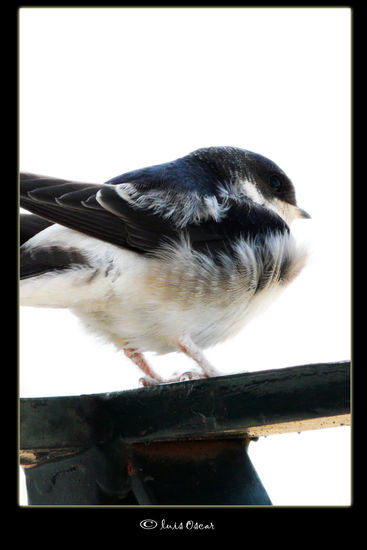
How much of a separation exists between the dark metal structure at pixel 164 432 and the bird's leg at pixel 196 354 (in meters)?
0.62

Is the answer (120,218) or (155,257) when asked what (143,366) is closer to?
(155,257)

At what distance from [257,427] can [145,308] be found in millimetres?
776

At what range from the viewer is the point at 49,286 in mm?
2244

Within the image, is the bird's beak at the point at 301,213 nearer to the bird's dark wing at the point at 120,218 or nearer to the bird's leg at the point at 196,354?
the bird's dark wing at the point at 120,218

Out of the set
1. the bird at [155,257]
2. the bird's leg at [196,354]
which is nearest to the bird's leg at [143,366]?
the bird at [155,257]

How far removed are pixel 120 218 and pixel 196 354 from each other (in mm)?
532

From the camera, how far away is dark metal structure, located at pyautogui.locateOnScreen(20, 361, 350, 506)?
1655 mm

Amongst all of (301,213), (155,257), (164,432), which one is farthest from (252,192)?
(164,432)

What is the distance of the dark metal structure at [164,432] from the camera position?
1.66 m

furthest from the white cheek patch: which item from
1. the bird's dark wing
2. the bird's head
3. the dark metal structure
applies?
the dark metal structure

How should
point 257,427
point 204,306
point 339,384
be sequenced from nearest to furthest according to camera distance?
point 339,384, point 257,427, point 204,306

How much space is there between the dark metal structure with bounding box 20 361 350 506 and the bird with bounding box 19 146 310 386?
0.59 metres
